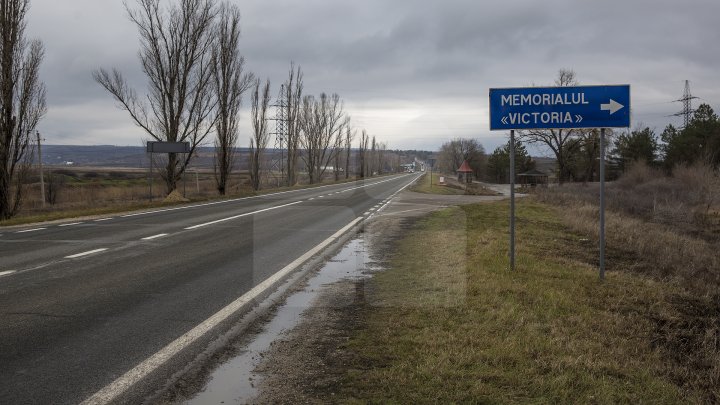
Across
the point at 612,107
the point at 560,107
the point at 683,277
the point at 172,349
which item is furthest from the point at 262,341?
the point at 683,277

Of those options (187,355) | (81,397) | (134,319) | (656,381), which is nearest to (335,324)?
(187,355)

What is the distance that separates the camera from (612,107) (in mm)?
7340

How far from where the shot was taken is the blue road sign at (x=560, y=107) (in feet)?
24.0

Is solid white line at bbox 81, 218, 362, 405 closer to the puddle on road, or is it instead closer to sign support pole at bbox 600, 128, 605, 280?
the puddle on road

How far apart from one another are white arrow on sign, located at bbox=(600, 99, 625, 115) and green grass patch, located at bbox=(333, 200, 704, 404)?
94.9 inches

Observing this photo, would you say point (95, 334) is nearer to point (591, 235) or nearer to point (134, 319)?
point (134, 319)

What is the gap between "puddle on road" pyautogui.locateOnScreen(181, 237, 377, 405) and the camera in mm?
3717

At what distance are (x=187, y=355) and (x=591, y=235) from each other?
12315 millimetres

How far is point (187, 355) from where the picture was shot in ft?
14.7

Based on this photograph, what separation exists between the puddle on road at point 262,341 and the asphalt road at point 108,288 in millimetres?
727

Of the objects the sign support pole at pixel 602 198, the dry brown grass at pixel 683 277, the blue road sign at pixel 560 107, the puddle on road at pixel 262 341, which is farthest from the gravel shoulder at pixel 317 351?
the sign support pole at pixel 602 198

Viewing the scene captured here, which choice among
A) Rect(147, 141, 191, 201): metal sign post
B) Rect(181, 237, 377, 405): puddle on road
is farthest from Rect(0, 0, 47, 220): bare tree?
Rect(181, 237, 377, 405): puddle on road

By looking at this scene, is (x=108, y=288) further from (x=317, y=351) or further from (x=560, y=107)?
(x=560, y=107)

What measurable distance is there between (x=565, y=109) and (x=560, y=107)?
0.07 metres
